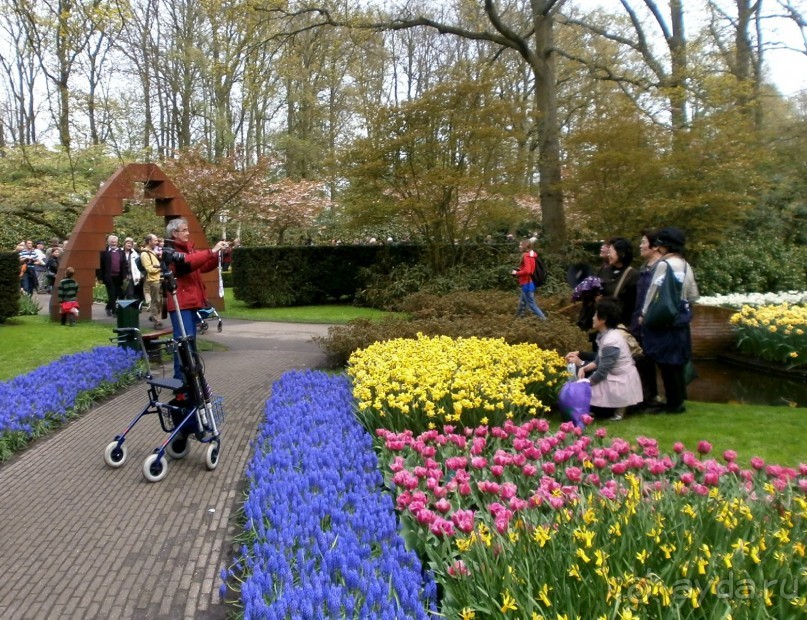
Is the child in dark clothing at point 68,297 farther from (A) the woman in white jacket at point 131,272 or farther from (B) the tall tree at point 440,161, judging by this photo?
(B) the tall tree at point 440,161

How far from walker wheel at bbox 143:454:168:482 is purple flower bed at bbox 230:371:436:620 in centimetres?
70

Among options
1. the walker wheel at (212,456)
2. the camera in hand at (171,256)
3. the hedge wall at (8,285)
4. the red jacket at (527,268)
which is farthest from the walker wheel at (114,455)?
the hedge wall at (8,285)

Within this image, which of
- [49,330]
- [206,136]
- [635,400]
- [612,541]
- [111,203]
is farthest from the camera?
[206,136]

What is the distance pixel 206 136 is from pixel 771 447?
3395cm

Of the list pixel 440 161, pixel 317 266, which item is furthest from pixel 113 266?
pixel 440 161

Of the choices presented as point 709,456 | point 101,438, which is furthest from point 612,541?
point 101,438

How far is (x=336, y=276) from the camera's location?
18812mm

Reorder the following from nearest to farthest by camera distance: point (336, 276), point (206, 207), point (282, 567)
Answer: point (282, 567)
point (336, 276)
point (206, 207)

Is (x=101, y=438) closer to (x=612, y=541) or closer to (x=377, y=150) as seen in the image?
(x=612, y=541)

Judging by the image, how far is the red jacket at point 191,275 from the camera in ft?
18.5

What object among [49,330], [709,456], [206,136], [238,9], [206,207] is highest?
[206,136]

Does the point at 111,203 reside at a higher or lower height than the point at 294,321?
higher

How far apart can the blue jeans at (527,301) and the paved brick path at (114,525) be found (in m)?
6.53

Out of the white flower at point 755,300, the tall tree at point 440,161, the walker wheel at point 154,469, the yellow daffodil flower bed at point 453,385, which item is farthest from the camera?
the tall tree at point 440,161
